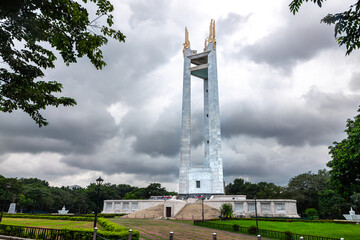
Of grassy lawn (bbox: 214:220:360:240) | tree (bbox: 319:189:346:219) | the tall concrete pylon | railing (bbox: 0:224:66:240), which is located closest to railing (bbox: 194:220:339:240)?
grassy lawn (bbox: 214:220:360:240)

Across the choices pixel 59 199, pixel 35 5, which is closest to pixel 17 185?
pixel 59 199

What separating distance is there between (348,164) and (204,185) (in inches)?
1367

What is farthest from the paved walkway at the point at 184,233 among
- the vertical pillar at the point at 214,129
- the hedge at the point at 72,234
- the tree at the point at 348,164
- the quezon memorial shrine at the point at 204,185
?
the vertical pillar at the point at 214,129

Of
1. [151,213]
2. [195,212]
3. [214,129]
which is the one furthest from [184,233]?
[214,129]

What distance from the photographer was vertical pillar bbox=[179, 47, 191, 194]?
49.2 m

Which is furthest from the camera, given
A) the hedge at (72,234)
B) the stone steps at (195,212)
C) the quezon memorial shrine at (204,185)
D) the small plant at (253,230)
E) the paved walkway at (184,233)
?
the quezon memorial shrine at (204,185)

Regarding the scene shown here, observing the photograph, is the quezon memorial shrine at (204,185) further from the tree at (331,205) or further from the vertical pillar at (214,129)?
the tree at (331,205)

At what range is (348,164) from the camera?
48.4ft

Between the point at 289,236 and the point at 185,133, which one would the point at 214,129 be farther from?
the point at 289,236

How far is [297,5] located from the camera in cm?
719

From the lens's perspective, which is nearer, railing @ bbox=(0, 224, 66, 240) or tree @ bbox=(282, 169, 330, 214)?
railing @ bbox=(0, 224, 66, 240)

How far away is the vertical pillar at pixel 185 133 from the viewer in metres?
49.2

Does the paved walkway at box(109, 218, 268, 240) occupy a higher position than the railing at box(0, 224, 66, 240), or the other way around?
the railing at box(0, 224, 66, 240)

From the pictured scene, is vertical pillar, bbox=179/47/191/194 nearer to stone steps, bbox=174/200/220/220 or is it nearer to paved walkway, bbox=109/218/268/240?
stone steps, bbox=174/200/220/220
